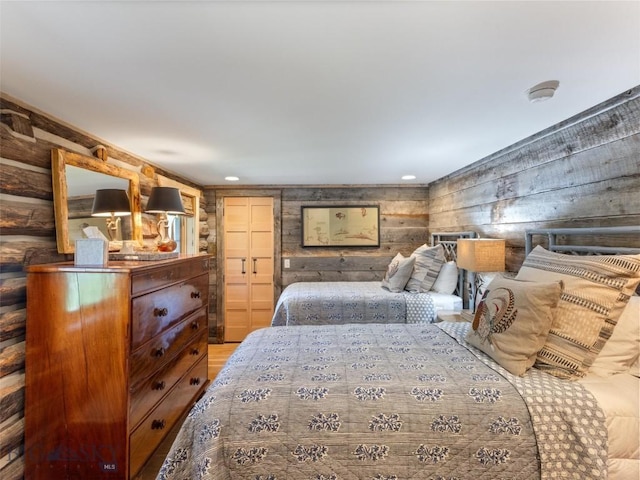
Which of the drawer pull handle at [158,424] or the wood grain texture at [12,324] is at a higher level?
the wood grain texture at [12,324]

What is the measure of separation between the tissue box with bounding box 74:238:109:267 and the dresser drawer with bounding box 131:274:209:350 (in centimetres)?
32

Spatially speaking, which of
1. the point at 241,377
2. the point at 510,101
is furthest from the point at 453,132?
the point at 241,377

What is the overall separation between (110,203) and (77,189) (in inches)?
12.7

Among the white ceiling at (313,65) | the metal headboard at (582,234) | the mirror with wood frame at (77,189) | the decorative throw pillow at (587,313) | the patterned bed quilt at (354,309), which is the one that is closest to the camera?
the white ceiling at (313,65)

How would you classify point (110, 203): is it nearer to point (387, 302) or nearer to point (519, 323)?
point (387, 302)

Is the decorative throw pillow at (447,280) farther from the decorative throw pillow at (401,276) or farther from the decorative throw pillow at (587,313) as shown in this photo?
the decorative throw pillow at (587,313)

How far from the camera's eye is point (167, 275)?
6.39 ft

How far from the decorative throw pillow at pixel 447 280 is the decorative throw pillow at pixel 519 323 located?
1.79 m

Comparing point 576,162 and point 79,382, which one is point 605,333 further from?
point 79,382

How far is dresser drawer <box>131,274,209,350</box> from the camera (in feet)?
5.29

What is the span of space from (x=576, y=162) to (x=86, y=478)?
11.0 feet

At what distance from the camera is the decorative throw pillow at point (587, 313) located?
4.29ft

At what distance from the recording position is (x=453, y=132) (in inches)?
84.8

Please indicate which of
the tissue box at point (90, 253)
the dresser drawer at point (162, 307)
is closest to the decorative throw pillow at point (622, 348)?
the dresser drawer at point (162, 307)
